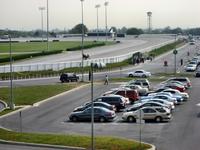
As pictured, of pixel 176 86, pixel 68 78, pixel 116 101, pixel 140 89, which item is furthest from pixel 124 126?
pixel 68 78

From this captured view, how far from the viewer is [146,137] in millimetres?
32375

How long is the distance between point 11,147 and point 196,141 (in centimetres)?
1028

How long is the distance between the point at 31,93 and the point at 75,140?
2600 centimetres

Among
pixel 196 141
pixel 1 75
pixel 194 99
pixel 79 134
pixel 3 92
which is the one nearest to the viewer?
pixel 196 141

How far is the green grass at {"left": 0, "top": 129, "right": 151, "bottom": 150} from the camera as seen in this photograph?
94.6 ft

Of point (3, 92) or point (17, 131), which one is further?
point (3, 92)

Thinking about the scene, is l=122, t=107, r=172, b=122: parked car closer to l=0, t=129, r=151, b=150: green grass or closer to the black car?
l=0, t=129, r=151, b=150: green grass

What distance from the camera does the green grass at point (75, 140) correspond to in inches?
1135

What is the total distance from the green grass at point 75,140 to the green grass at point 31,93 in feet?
54.8

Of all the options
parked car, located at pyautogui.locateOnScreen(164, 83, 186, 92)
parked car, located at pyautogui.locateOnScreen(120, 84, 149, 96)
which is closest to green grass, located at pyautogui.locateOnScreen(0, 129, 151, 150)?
parked car, located at pyautogui.locateOnScreen(120, 84, 149, 96)

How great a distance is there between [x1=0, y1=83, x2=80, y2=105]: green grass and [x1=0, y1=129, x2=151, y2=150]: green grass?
16713 mm

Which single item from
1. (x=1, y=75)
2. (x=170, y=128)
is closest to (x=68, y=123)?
(x=170, y=128)

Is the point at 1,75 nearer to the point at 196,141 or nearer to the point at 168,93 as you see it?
the point at 168,93

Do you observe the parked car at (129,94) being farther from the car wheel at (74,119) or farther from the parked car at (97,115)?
the car wheel at (74,119)
